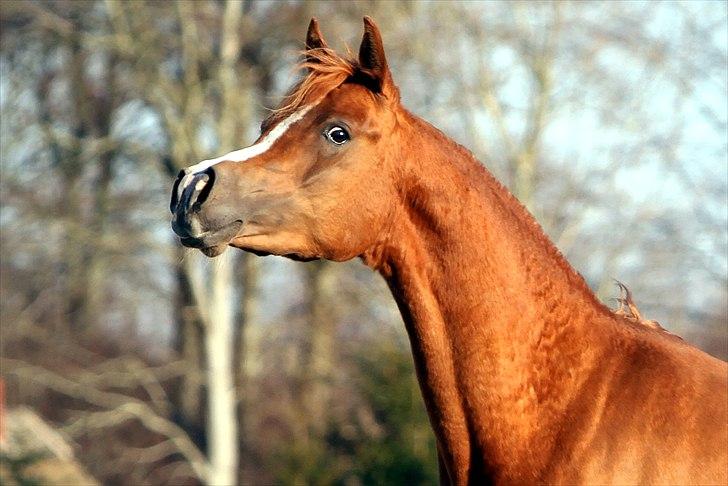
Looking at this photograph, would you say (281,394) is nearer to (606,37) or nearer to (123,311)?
(123,311)

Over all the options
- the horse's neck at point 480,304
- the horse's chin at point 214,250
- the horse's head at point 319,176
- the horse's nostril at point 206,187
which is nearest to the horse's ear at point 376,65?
the horse's head at point 319,176

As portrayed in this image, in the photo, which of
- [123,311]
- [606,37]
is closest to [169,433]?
[606,37]

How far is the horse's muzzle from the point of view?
447 cm

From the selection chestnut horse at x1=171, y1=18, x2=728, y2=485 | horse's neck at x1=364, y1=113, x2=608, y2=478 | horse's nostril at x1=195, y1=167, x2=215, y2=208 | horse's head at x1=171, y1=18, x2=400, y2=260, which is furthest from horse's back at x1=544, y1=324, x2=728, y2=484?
horse's nostril at x1=195, y1=167, x2=215, y2=208

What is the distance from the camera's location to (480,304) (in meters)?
4.58

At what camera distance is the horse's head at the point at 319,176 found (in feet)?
15.2

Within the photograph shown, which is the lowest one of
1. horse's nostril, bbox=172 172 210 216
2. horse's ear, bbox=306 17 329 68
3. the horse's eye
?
horse's nostril, bbox=172 172 210 216

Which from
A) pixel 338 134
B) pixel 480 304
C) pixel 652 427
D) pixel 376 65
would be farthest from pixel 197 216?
pixel 652 427

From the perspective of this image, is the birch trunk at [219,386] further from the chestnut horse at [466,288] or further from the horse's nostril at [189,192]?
the horse's nostril at [189,192]

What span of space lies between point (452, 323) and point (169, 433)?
18717 mm

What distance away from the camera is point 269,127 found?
4.84m

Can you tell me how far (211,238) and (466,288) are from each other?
0.91m

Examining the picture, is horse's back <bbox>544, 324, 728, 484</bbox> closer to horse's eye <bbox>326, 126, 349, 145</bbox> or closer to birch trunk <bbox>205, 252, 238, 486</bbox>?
horse's eye <bbox>326, 126, 349, 145</bbox>

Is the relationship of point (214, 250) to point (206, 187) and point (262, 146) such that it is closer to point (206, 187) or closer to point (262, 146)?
point (206, 187)
